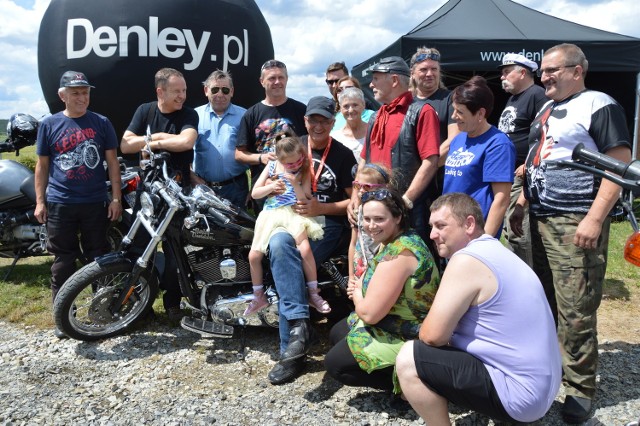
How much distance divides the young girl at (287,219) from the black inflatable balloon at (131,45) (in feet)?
10.0

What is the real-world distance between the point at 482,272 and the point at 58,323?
2796 mm

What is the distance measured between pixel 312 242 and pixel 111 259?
1.34 m

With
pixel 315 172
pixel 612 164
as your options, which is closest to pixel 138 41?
pixel 315 172

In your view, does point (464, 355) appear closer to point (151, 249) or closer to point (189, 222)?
point (189, 222)

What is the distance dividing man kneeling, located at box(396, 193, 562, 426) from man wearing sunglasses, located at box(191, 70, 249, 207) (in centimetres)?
246

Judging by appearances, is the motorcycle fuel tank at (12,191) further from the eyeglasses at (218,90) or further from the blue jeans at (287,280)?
the blue jeans at (287,280)

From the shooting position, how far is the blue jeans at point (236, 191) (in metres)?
4.41

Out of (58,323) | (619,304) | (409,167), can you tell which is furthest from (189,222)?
(619,304)

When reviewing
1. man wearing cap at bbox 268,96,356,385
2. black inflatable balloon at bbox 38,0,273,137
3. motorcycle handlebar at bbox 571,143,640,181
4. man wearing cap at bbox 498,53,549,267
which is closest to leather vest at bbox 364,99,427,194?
man wearing cap at bbox 268,96,356,385

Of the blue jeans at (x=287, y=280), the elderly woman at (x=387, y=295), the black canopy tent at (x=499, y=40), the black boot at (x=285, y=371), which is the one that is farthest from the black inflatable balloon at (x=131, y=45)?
the elderly woman at (x=387, y=295)

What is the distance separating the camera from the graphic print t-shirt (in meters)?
3.79

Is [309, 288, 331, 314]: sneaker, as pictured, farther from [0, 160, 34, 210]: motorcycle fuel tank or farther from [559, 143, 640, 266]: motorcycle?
[0, 160, 34, 210]: motorcycle fuel tank

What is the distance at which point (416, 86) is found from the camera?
3.96 m

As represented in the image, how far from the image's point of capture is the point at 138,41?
567 cm
